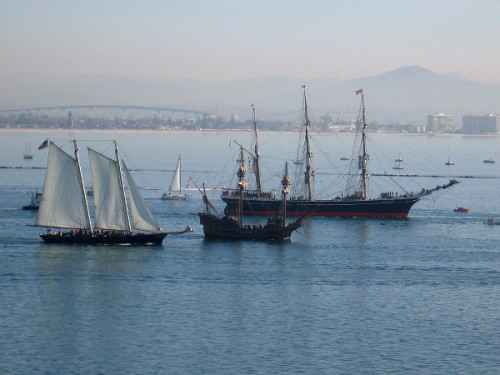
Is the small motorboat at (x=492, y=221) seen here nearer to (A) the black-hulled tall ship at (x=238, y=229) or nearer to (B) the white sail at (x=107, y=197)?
(A) the black-hulled tall ship at (x=238, y=229)

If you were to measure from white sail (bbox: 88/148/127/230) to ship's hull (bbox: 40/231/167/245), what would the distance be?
0.77m

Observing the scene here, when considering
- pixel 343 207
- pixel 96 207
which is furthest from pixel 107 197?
pixel 343 207

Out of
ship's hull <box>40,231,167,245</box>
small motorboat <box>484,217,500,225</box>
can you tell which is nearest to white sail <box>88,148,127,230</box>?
ship's hull <box>40,231,167,245</box>

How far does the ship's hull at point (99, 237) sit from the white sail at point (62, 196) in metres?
0.71

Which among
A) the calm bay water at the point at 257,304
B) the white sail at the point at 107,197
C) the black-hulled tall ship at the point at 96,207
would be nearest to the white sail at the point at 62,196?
the black-hulled tall ship at the point at 96,207

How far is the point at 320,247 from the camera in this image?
225ft

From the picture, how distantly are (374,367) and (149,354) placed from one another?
8913 mm

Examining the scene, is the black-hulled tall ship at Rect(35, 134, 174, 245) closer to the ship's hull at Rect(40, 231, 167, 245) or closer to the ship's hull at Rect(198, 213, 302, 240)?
the ship's hull at Rect(40, 231, 167, 245)

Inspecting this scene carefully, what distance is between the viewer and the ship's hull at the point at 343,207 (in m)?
91.2

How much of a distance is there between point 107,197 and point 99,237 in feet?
9.04

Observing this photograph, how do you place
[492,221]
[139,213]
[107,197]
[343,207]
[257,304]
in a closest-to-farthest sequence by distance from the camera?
[257,304] → [139,213] → [107,197] → [492,221] → [343,207]

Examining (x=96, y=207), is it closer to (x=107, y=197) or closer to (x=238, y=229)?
(x=107, y=197)

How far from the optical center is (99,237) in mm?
66500

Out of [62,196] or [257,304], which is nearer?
[257,304]
